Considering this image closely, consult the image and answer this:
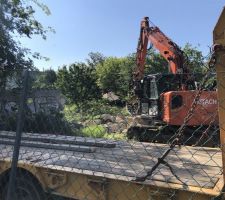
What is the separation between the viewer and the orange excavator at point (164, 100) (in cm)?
1207

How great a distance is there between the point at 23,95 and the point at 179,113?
9236 mm

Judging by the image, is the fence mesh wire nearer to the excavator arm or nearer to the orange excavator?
the orange excavator

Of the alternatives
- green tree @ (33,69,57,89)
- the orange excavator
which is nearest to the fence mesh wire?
green tree @ (33,69,57,89)

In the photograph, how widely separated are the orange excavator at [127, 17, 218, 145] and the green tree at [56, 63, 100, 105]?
19717 millimetres

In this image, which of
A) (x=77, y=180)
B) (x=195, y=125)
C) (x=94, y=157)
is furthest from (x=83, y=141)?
(x=195, y=125)

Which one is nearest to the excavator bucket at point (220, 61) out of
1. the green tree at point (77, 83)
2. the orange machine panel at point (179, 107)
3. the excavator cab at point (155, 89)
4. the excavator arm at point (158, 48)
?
the orange machine panel at point (179, 107)

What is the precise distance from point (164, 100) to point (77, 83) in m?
25.2

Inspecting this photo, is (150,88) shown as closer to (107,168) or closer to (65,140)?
(65,140)

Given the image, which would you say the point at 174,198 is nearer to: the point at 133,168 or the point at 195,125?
the point at 133,168

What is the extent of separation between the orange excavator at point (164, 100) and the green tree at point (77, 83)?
19.7 m

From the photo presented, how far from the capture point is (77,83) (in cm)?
3791

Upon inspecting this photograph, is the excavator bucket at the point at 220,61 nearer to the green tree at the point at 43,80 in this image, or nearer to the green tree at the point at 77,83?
the green tree at the point at 43,80

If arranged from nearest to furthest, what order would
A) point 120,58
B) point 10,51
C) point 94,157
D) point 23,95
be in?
point 23,95
point 94,157
point 10,51
point 120,58

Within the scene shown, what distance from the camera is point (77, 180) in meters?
3.97
